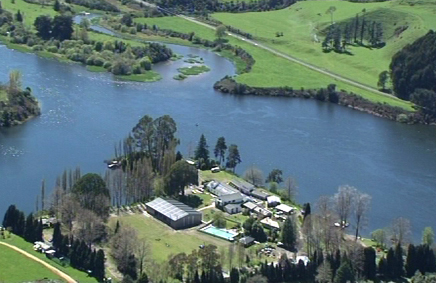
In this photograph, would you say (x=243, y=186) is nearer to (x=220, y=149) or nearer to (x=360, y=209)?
(x=220, y=149)

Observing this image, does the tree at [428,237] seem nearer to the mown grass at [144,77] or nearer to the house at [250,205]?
the house at [250,205]

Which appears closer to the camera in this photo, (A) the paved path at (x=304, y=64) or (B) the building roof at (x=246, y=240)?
(B) the building roof at (x=246, y=240)

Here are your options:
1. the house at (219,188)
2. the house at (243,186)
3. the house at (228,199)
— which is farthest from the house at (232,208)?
the house at (243,186)

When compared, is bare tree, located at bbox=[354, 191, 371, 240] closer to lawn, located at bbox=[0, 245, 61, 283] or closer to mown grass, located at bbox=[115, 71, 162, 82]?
lawn, located at bbox=[0, 245, 61, 283]

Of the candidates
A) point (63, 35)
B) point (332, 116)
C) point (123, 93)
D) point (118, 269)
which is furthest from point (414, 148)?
point (63, 35)

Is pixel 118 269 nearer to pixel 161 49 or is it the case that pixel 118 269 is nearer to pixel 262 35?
pixel 161 49

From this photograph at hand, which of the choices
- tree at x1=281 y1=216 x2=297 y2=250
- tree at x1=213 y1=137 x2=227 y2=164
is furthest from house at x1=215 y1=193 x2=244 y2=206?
tree at x1=213 y1=137 x2=227 y2=164
